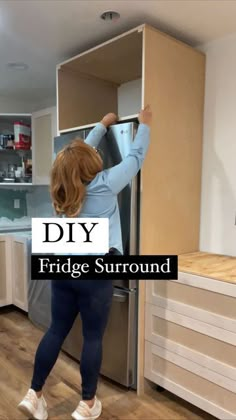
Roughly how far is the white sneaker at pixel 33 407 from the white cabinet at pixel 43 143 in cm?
202

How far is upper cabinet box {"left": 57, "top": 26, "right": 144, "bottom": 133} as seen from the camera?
7.29ft

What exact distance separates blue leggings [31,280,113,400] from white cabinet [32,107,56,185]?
181 cm

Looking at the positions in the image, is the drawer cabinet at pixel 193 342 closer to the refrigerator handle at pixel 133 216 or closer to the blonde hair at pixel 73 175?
the refrigerator handle at pixel 133 216

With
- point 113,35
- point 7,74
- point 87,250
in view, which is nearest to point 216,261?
point 87,250

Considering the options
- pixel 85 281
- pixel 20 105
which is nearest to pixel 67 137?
pixel 85 281

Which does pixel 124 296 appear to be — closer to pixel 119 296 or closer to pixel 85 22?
pixel 119 296

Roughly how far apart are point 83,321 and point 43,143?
2142 mm

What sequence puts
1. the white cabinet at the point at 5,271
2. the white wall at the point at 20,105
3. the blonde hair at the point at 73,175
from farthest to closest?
the white wall at the point at 20,105
the white cabinet at the point at 5,271
the blonde hair at the point at 73,175

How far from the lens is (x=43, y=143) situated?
3.36 metres

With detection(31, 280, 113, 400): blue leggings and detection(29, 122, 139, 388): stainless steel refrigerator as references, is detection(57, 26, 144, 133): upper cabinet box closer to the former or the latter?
detection(29, 122, 139, 388): stainless steel refrigerator

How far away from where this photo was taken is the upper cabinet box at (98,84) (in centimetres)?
222

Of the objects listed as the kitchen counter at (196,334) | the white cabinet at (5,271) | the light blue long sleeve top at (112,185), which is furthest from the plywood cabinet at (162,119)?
the white cabinet at (5,271)

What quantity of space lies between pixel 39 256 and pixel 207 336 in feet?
3.16

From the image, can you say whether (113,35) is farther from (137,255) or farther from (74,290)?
(74,290)
